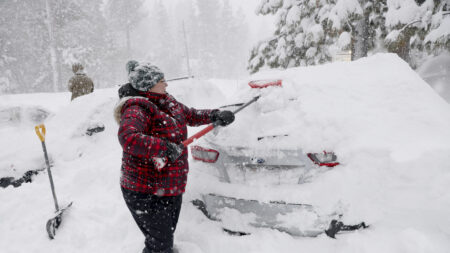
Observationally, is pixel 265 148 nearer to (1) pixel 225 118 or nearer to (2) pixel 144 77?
(1) pixel 225 118

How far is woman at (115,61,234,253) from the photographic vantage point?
208cm

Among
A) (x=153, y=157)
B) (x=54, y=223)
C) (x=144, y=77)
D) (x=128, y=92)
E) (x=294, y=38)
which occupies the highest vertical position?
(x=294, y=38)

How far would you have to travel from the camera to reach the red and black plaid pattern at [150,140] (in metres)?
1.92

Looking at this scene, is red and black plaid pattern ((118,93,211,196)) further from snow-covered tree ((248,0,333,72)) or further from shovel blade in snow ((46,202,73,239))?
snow-covered tree ((248,0,333,72))

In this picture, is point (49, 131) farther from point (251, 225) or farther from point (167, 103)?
point (251, 225)

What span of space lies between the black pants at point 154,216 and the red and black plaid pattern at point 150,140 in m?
0.09

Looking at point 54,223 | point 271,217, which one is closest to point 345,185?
point 271,217

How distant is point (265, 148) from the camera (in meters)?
2.40

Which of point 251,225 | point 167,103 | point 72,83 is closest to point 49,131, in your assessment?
point 72,83

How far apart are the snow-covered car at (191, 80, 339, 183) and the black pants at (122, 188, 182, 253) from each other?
0.59m

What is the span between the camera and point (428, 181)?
2199 mm

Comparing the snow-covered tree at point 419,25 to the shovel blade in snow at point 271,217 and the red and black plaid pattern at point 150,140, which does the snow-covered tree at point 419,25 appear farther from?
the red and black plaid pattern at point 150,140

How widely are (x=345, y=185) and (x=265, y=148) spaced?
0.74 metres

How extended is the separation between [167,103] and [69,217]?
258cm
